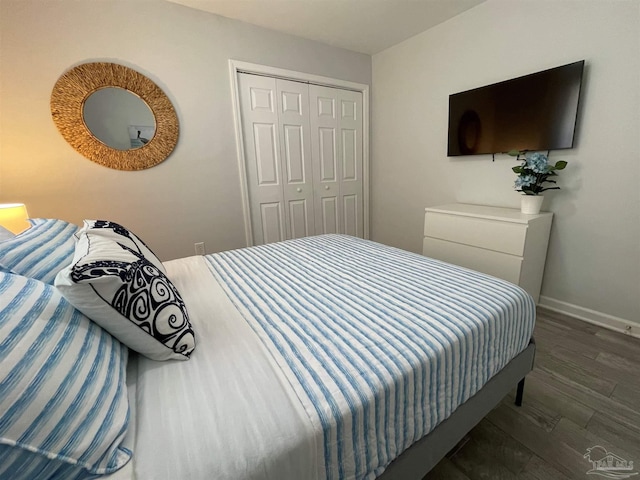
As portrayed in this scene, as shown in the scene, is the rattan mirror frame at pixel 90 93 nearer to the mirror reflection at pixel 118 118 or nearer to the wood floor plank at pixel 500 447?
the mirror reflection at pixel 118 118

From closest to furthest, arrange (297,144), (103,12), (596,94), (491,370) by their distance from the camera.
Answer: (491,370) → (596,94) → (103,12) → (297,144)

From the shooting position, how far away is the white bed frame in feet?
2.65

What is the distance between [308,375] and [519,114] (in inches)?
98.6

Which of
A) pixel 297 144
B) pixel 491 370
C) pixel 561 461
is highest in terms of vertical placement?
pixel 297 144

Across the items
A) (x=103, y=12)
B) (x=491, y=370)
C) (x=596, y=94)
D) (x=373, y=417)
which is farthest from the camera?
(x=103, y=12)

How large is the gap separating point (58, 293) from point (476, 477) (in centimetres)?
153

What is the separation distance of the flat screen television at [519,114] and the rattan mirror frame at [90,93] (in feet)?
8.35

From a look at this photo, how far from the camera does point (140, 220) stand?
2336 mm

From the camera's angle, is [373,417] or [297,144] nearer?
[373,417]

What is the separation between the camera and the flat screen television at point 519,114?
6.26 feet

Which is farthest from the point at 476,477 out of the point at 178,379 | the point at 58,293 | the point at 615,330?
the point at 615,330

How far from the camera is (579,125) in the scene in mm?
1932

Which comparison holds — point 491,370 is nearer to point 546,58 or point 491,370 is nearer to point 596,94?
point 596,94

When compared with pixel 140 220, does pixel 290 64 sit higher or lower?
higher
